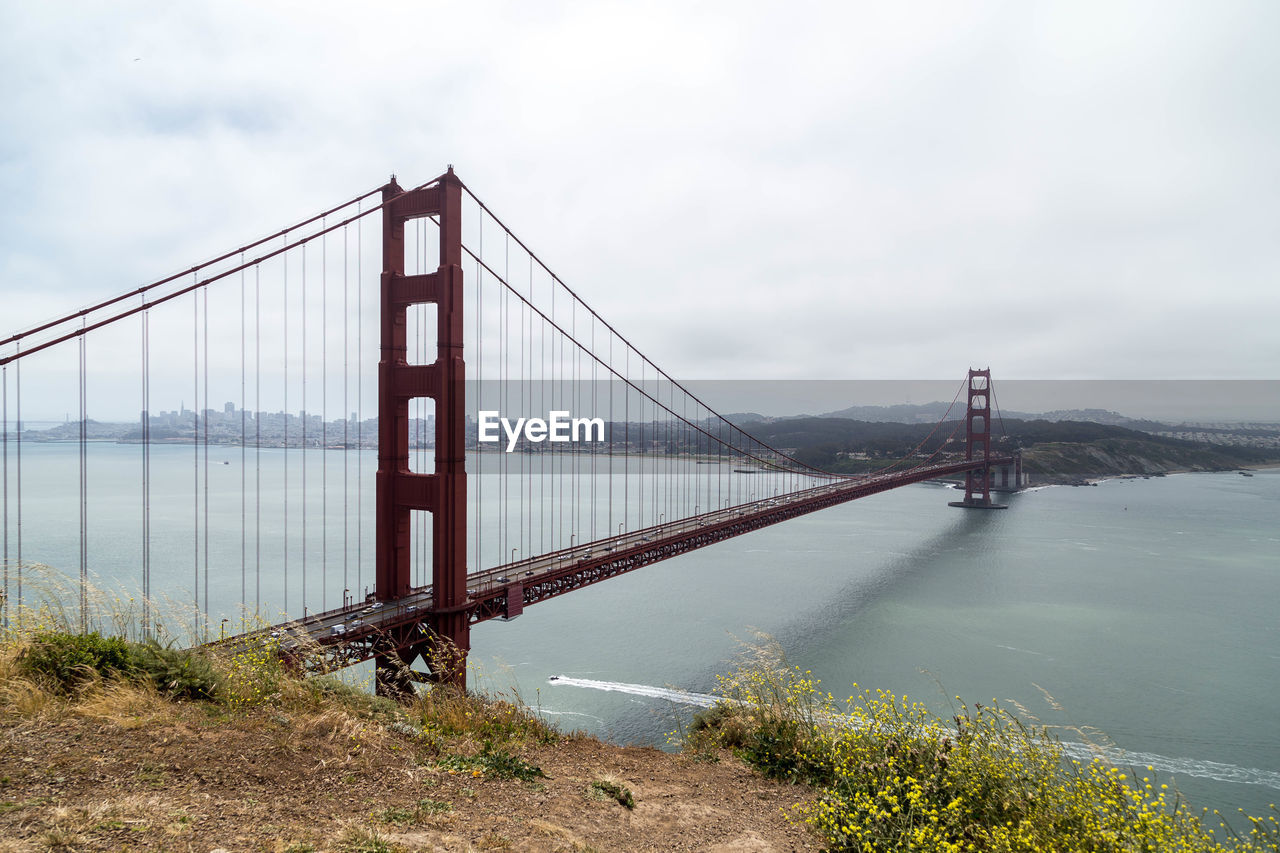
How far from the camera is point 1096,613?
23.4 m

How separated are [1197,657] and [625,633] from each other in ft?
56.8

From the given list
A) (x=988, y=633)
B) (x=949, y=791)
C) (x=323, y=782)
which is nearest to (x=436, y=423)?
(x=323, y=782)

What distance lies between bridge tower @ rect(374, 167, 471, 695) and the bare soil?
25.4ft

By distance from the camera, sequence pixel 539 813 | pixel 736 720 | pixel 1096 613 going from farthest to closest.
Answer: pixel 1096 613
pixel 736 720
pixel 539 813

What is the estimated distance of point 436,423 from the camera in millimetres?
12703

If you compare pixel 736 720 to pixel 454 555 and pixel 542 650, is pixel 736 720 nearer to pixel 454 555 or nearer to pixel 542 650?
pixel 454 555

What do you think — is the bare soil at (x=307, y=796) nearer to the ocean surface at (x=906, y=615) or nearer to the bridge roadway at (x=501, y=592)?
the bridge roadway at (x=501, y=592)

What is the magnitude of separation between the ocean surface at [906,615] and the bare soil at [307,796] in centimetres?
233

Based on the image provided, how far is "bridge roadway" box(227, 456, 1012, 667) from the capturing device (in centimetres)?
954

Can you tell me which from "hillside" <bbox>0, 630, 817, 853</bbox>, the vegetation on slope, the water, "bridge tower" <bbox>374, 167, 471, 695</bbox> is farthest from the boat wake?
"hillside" <bbox>0, 630, 817, 853</bbox>

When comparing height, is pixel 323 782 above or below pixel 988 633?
above

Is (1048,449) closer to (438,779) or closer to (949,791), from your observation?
(949,791)

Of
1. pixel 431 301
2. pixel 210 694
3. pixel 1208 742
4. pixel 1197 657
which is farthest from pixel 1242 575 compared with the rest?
pixel 210 694

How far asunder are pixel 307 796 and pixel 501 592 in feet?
32.5
